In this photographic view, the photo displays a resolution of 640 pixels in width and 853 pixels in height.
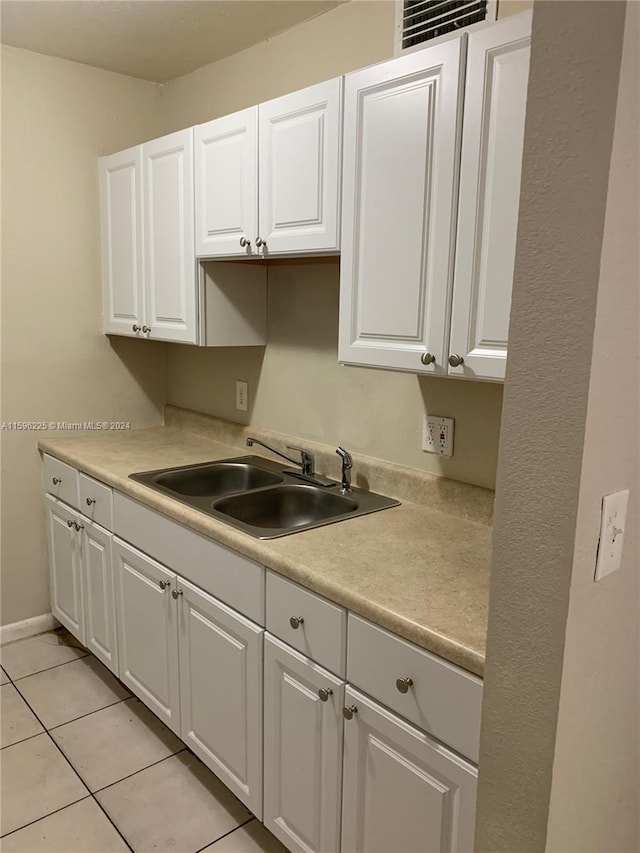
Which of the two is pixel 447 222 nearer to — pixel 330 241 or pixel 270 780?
pixel 330 241

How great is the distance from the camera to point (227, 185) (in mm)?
2143

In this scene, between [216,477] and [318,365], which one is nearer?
[318,365]

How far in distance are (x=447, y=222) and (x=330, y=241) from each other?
39 centimetres

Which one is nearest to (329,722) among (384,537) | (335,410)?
(384,537)

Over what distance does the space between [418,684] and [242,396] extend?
168 centimetres

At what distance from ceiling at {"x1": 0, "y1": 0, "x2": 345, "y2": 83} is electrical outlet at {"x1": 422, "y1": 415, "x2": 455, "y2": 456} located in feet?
4.59

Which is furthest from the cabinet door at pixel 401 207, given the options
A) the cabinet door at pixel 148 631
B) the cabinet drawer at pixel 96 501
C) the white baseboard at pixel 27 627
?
the white baseboard at pixel 27 627

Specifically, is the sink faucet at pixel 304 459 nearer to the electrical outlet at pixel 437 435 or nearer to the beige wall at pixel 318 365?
the beige wall at pixel 318 365

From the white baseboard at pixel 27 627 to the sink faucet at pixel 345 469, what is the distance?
5.59ft

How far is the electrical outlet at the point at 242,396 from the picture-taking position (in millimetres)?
2748

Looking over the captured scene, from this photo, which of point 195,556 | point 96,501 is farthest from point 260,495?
point 96,501

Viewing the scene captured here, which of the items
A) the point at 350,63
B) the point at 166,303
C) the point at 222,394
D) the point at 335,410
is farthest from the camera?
the point at 222,394

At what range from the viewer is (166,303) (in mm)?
2521

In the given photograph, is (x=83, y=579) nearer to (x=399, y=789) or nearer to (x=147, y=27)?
(x=399, y=789)
